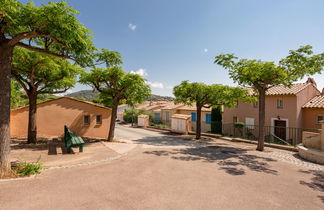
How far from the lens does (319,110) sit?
48.6ft

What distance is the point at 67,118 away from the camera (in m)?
14.3

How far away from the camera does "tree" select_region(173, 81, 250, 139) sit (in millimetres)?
13359

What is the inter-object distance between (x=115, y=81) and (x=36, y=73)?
5.02m

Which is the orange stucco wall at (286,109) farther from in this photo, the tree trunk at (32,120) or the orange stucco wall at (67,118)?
the tree trunk at (32,120)

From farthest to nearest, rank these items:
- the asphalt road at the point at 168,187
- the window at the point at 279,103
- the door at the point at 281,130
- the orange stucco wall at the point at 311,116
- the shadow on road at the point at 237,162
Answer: the window at the point at 279,103
the door at the point at 281,130
the orange stucco wall at the point at 311,116
the shadow on road at the point at 237,162
the asphalt road at the point at 168,187

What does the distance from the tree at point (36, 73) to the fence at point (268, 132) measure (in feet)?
53.8

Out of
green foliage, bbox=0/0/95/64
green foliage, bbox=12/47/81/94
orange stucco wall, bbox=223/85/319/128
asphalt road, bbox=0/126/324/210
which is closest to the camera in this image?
asphalt road, bbox=0/126/324/210

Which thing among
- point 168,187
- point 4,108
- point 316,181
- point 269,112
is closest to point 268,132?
point 269,112

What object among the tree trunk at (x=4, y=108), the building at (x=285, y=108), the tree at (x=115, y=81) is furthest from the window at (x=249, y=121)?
the tree trunk at (x=4, y=108)

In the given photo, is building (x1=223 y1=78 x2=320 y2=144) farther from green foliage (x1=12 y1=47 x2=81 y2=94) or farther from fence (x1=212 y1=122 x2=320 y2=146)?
green foliage (x1=12 y1=47 x2=81 y2=94)

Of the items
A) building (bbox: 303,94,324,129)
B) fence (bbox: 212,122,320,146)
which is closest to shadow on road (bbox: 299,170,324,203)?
fence (bbox: 212,122,320,146)

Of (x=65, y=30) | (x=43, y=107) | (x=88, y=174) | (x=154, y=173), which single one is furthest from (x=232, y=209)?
(x=43, y=107)

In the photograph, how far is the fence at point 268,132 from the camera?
1462 cm

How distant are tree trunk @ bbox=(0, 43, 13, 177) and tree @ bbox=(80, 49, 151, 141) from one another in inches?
204
